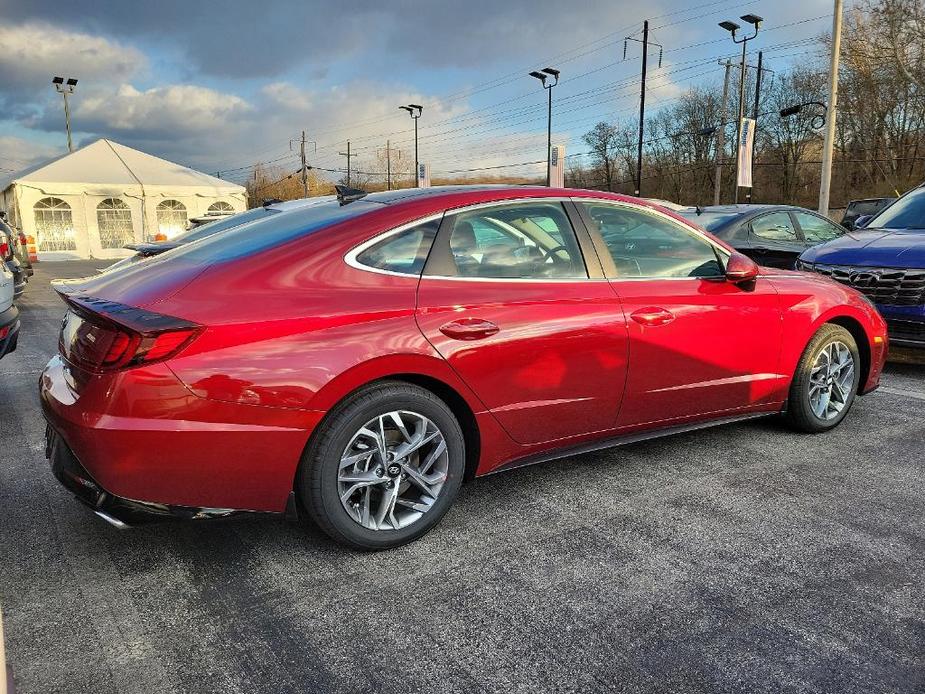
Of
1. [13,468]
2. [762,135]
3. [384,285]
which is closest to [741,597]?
[384,285]

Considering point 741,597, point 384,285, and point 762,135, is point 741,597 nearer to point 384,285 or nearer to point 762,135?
point 384,285

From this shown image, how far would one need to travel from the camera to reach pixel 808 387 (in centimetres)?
409

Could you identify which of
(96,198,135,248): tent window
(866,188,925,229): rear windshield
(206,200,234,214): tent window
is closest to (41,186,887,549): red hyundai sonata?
(866,188,925,229): rear windshield

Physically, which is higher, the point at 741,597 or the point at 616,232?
the point at 616,232

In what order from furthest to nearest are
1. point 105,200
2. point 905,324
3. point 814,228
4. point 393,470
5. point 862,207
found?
point 105,200 → point 862,207 → point 814,228 → point 905,324 → point 393,470

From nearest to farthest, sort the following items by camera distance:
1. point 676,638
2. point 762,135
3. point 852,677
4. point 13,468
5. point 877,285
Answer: point 852,677
point 676,638
point 13,468
point 877,285
point 762,135

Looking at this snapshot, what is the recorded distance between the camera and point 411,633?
2.21m

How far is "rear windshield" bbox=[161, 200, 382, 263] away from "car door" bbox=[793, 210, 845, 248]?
7461 mm

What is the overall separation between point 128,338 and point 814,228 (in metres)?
9.00

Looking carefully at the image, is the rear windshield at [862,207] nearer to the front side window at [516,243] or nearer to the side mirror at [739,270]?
the side mirror at [739,270]

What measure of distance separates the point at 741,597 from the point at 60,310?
1114cm

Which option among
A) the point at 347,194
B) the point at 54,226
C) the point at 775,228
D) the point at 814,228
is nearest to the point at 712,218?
the point at 775,228

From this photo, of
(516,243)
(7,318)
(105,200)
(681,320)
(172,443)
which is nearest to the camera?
(172,443)

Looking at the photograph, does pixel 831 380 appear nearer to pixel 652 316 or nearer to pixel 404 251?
pixel 652 316
